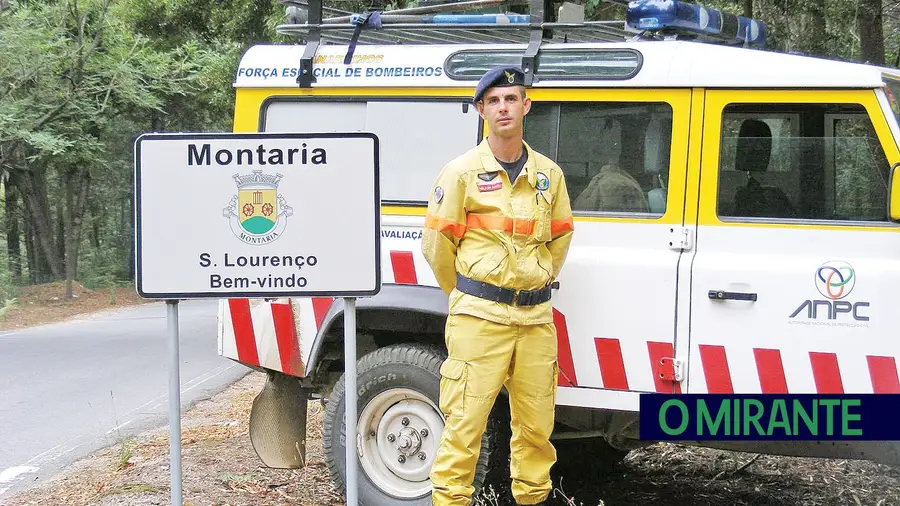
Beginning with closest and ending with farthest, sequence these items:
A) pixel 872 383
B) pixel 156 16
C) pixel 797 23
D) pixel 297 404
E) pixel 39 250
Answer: pixel 872 383 → pixel 297 404 → pixel 797 23 → pixel 156 16 → pixel 39 250

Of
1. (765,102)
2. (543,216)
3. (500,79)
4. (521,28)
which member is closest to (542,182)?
(543,216)

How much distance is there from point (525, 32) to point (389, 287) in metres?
1.56

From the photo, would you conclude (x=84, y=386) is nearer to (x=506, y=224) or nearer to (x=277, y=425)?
(x=277, y=425)

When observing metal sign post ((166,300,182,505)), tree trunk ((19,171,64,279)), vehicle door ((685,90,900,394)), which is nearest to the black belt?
vehicle door ((685,90,900,394))

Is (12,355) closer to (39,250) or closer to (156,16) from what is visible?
(156,16)

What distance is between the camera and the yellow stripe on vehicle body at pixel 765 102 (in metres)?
4.32

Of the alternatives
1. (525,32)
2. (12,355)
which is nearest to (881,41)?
(525,32)

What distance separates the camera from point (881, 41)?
9211 mm

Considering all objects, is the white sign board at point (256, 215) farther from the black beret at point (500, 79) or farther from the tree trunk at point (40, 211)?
the tree trunk at point (40, 211)

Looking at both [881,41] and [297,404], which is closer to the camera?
[297,404]

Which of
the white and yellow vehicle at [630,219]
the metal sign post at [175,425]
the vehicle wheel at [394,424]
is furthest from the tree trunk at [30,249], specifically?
the metal sign post at [175,425]

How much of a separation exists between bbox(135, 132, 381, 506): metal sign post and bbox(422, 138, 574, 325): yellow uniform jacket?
0.44 m

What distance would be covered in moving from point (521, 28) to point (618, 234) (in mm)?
1235

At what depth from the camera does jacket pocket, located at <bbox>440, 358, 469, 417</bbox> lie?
14.1 feet
